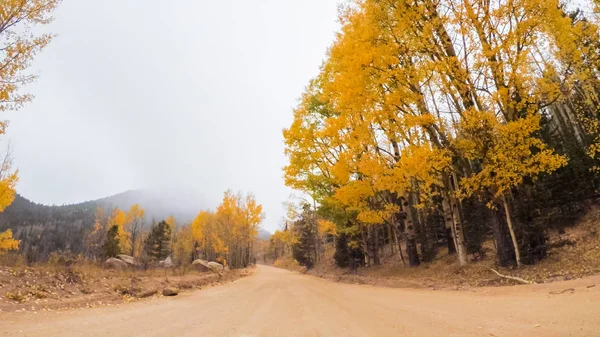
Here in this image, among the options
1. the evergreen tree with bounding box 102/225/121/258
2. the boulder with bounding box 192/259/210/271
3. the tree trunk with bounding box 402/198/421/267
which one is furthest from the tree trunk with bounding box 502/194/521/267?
the evergreen tree with bounding box 102/225/121/258

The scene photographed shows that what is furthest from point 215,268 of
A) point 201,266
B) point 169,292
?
point 169,292

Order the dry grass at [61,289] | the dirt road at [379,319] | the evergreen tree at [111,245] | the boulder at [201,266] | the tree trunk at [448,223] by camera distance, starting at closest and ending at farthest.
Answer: the dirt road at [379,319] → the dry grass at [61,289] → the tree trunk at [448,223] → the boulder at [201,266] → the evergreen tree at [111,245]

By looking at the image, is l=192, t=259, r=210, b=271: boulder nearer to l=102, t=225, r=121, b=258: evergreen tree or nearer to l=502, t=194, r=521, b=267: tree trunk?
l=102, t=225, r=121, b=258: evergreen tree

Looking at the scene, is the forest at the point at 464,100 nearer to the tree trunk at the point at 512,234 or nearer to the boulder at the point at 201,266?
the tree trunk at the point at 512,234

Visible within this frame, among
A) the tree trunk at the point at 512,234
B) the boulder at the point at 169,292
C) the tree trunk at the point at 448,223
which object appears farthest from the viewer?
the tree trunk at the point at 448,223

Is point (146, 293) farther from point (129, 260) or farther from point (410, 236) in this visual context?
point (129, 260)

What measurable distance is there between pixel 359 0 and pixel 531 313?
9.89 meters

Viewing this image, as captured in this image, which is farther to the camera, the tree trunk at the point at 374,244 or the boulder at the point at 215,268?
the boulder at the point at 215,268

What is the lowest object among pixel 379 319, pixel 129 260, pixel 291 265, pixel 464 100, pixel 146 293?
pixel 291 265

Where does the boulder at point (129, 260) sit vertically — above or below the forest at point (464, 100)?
below

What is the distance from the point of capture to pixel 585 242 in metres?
10.1

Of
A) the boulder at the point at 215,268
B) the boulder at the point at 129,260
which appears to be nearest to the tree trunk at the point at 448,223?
the boulder at the point at 215,268

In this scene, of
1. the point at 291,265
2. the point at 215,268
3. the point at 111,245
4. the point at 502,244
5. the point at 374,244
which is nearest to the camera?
the point at 502,244

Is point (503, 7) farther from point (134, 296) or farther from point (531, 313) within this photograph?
point (134, 296)
